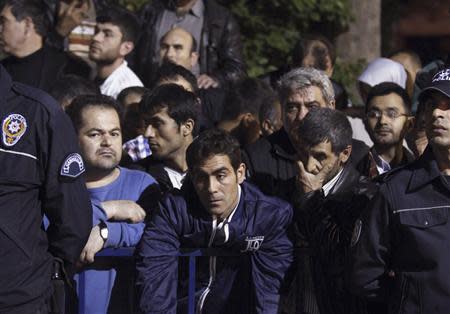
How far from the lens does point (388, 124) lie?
22.0 feet

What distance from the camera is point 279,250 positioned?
5.53 m

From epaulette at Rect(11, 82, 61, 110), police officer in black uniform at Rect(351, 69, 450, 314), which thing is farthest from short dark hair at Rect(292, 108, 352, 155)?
epaulette at Rect(11, 82, 61, 110)

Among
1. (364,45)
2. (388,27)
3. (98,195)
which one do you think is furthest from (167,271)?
(388,27)

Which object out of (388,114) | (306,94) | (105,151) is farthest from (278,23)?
(105,151)

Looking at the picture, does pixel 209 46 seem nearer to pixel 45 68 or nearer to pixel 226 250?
pixel 45 68

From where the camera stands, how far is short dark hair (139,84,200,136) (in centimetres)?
655

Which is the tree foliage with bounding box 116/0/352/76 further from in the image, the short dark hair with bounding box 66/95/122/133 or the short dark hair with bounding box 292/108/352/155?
the short dark hair with bounding box 292/108/352/155

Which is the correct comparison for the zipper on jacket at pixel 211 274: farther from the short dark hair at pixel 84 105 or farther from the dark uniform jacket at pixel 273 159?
the short dark hair at pixel 84 105

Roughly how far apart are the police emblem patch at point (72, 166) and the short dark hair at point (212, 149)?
69 cm

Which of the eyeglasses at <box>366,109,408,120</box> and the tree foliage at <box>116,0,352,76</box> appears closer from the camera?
the eyeglasses at <box>366,109,408,120</box>

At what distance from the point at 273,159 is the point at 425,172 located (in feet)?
5.16

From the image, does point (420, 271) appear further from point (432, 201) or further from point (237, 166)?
point (237, 166)

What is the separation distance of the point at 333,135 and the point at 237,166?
1.89 feet

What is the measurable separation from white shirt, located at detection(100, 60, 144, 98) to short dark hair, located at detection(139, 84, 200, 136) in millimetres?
1475
